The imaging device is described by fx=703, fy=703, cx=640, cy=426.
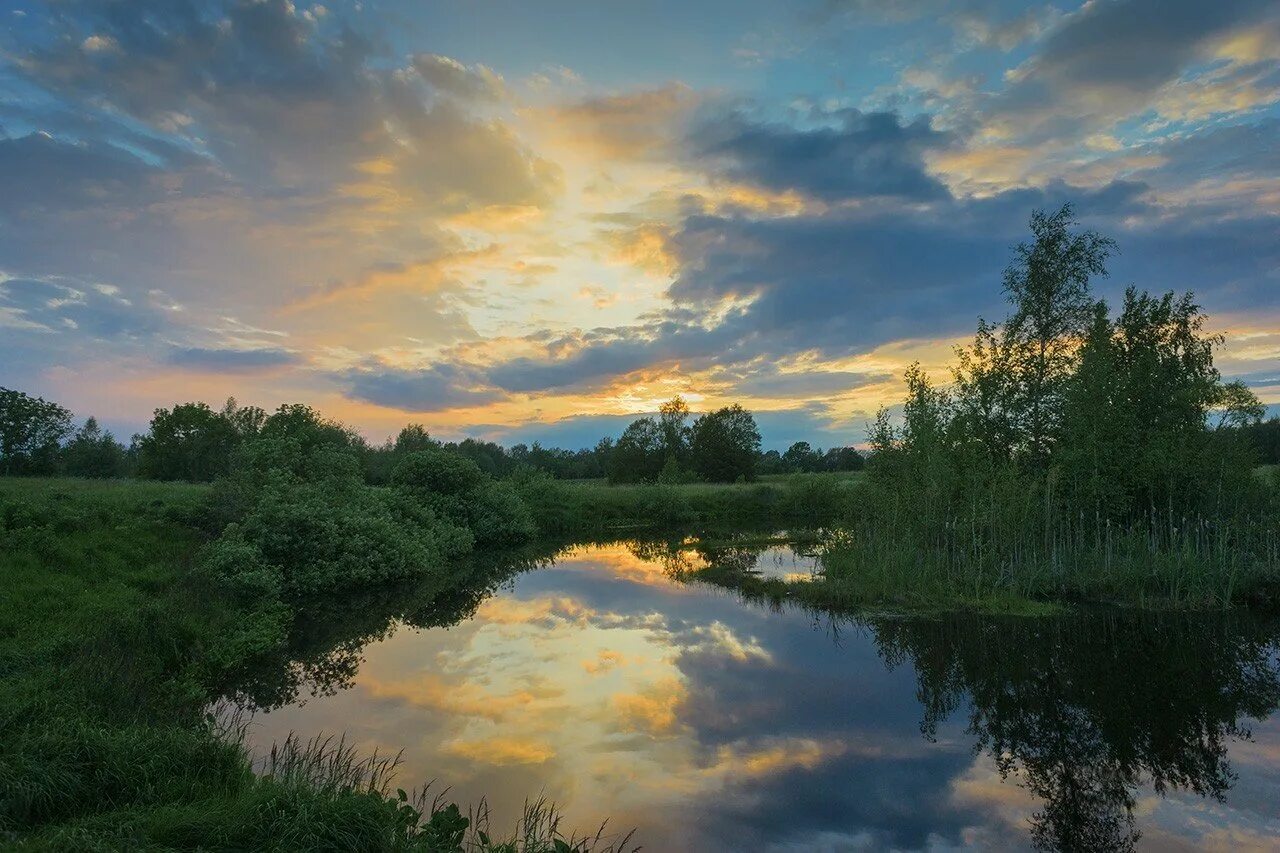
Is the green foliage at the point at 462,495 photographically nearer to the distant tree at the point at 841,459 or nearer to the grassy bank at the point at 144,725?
the grassy bank at the point at 144,725

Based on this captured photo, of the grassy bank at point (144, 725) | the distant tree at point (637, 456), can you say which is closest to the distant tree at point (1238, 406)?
the grassy bank at point (144, 725)

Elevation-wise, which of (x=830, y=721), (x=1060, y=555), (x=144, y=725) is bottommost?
(x=830, y=721)

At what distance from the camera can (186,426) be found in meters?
46.0

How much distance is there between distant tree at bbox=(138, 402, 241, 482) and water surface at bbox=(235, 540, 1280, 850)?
1225 inches

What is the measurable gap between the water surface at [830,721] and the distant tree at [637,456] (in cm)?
6554

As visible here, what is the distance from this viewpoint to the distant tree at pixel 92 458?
154 ft

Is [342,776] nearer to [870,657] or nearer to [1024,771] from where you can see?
[1024,771]

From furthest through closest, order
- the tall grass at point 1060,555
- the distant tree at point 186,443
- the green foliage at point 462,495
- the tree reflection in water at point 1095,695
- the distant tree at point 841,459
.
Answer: the distant tree at point 841,459
the distant tree at point 186,443
the green foliage at point 462,495
the tall grass at point 1060,555
the tree reflection in water at point 1095,695

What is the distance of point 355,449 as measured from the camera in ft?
200

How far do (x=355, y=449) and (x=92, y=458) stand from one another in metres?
18.0

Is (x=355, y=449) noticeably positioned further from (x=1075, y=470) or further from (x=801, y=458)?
(x=801, y=458)

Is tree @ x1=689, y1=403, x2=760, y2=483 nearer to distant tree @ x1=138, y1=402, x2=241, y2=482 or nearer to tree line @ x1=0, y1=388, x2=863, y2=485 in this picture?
tree line @ x1=0, y1=388, x2=863, y2=485

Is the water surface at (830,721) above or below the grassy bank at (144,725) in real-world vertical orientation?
below

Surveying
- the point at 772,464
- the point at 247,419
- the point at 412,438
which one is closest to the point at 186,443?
the point at 247,419
